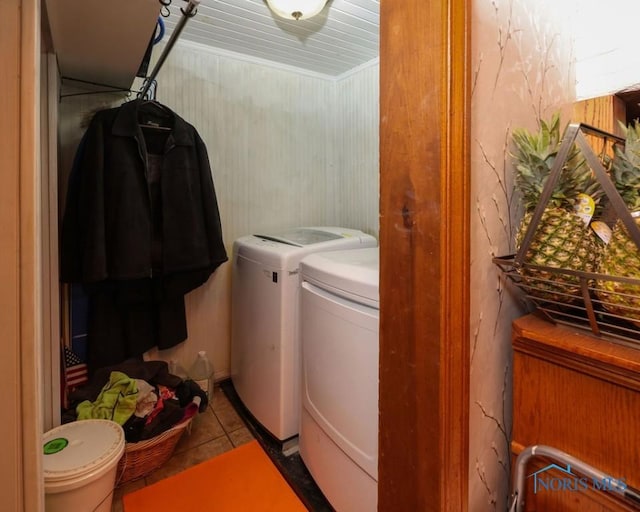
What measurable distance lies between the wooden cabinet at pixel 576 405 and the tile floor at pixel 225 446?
1023 millimetres

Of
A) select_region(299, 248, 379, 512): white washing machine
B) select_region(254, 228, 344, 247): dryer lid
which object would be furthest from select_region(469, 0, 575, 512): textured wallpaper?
select_region(254, 228, 344, 247): dryer lid

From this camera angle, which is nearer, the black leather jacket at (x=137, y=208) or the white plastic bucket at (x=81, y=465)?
the white plastic bucket at (x=81, y=465)

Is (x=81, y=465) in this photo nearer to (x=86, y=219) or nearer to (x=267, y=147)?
(x=86, y=219)

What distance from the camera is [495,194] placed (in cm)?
71

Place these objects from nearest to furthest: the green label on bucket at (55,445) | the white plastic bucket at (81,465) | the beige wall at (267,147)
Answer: the white plastic bucket at (81,465) < the green label on bucket at (55,445) < the beige wall at (267,147)

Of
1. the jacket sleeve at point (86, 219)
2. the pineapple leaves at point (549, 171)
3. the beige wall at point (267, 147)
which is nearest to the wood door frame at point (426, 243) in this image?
the pineapple leaves at point (549, 171)

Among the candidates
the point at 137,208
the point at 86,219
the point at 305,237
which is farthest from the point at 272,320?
the point at 86,219

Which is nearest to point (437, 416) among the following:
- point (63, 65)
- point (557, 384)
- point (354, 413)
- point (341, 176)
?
point (557, 384)

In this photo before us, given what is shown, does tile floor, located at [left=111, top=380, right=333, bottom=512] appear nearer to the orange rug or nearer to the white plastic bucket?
the orange rug

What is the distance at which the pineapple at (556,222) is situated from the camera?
1.97 feet

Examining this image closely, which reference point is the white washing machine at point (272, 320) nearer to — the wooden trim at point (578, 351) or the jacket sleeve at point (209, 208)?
the jacket sleeve at point (209, 208)

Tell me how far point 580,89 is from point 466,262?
2.61ft

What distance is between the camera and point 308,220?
8.07ft

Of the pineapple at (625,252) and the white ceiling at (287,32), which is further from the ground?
the white ceiling at (287,32)
